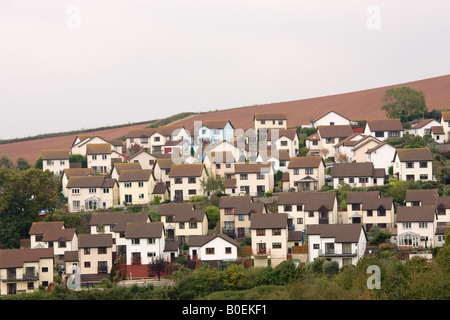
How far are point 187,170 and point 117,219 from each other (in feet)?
28.2

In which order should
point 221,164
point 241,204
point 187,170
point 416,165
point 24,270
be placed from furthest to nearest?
point 221,164
point 187,170
point 416,165
point 241,204
point 24,270

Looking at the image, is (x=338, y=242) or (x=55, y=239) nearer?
(x=338, y=242)

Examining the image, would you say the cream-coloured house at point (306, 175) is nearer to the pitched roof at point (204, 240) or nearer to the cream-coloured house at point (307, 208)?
the cream-coloured house at point (307, 208)

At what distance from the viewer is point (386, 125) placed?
247 feet

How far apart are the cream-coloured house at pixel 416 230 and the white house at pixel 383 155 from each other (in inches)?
499

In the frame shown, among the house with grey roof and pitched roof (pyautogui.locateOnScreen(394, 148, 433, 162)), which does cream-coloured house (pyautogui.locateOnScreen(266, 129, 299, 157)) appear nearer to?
the house with grey roof

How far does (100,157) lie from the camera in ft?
246

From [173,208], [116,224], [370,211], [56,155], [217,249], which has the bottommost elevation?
[217,249]

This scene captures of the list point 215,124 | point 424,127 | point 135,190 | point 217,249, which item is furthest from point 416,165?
point 215,124

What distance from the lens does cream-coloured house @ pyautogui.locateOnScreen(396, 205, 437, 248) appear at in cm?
5516

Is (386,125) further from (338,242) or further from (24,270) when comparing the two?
(24,270)

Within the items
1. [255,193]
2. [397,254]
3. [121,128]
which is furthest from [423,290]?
[121,128]

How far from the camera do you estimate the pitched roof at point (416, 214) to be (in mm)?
55250

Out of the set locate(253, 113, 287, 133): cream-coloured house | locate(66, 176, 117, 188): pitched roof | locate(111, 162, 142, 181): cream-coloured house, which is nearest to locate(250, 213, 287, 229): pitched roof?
locate(66, 176, 117, 188): pitched roof
